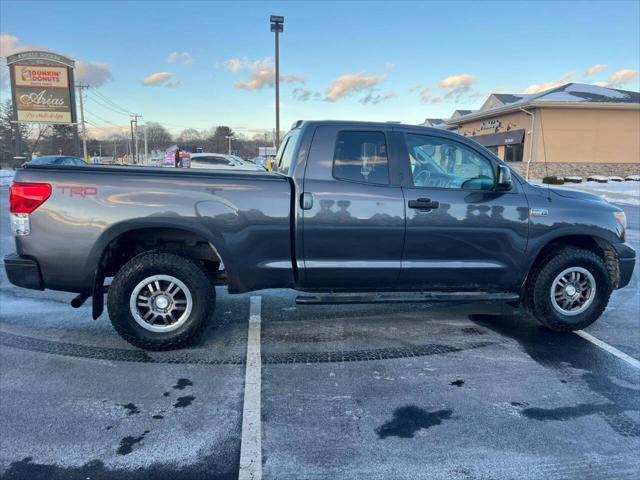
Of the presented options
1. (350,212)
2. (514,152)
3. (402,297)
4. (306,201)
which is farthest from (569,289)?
(514,152)

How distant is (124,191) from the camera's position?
12.6ft

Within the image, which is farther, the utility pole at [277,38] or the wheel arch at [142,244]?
→ the utility pole at [277,38]

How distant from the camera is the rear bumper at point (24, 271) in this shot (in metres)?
3.86

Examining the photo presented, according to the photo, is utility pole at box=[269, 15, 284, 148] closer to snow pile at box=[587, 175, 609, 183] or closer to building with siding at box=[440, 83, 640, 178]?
building with siding at box=[440, 83, 640, 178]

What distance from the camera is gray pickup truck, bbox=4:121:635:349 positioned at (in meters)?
3.86

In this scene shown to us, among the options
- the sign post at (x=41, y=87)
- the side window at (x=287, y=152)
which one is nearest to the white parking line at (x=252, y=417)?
the side window at (x=287, y=152)

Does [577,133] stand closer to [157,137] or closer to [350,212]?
[350,212]

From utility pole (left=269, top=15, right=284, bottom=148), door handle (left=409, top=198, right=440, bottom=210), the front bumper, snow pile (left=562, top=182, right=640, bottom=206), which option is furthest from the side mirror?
snow pile (left=562, top=182, right=640, bottom=206)

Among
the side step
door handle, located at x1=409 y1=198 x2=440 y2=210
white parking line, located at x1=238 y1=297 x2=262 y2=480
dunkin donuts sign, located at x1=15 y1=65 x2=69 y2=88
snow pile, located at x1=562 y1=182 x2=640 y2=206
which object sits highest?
dunkin donuts sign, located at x1=15 y1=65 x2=69 y2=88

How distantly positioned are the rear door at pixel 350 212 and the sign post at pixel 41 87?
44.2 meters

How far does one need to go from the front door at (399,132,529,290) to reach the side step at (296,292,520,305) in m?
0.10

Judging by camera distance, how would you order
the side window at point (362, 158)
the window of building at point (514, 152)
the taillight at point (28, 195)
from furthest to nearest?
the window of building at point (514, 152) < the side window at point (362, 158) < the taillight at point (28, 195)

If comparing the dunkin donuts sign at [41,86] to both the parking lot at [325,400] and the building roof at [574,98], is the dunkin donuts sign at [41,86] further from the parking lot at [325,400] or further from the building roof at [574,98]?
the parking lot at [325,400]

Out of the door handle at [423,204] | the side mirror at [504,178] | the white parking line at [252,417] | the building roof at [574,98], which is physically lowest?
the white parking line at [252,417]
